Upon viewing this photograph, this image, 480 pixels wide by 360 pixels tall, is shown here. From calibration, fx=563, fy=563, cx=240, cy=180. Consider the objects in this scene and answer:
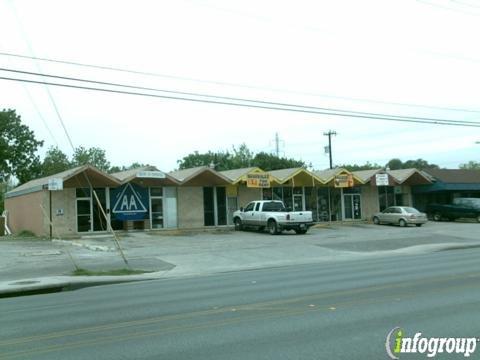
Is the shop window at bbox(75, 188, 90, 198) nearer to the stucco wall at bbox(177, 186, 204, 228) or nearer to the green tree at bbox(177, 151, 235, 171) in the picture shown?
the stucco wall at bbox(177, 186, 204, 228)

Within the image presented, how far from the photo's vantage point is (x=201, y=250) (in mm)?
24281

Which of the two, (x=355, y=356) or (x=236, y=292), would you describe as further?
(x=236, y=292)

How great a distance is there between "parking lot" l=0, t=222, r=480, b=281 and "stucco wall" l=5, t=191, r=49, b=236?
328cm

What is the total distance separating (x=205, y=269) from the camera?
1864 centimetres

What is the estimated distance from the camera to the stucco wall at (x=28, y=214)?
1279 inches

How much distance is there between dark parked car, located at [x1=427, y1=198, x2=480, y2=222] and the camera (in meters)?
41.9

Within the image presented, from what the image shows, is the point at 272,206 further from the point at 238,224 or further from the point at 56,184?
the point at 56,184

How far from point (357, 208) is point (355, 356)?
39.2 metres

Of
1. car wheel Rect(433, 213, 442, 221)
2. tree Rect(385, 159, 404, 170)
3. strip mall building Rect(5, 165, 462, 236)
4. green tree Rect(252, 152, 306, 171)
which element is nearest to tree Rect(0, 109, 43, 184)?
strip mall building Rect(5, 165, 462, 236)

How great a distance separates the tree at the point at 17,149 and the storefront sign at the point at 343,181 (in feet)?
115

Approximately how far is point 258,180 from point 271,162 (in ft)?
132

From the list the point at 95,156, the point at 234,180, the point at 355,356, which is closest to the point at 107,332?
the point at 355,356

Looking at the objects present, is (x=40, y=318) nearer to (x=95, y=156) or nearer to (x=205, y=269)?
(x=205, y=269)

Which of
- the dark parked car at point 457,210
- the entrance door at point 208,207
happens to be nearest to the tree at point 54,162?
the entrance door at point 208,207
